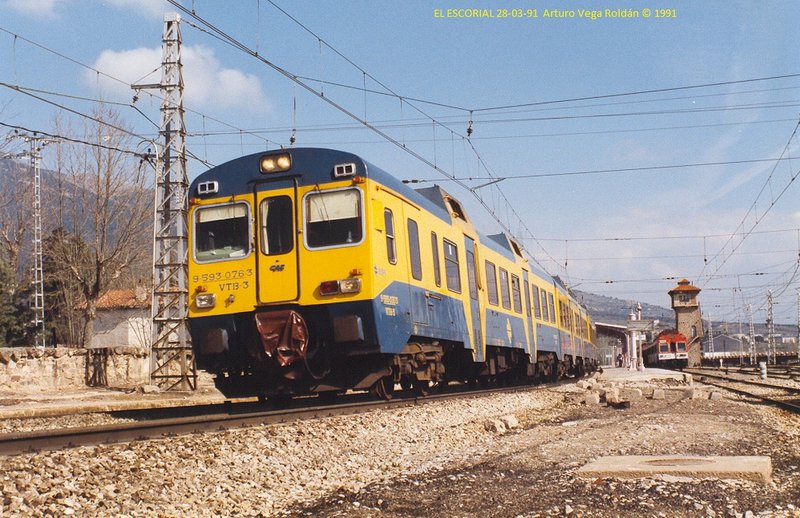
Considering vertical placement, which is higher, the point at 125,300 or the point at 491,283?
the point at 125,300

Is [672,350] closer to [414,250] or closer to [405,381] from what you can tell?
[405,381]

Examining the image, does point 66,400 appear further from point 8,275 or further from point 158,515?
point 8,275

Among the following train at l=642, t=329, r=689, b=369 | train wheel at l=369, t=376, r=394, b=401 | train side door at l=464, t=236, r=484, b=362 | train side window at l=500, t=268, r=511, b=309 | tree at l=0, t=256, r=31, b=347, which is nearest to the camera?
train wheel at l=369, t=376, r=394, b=401

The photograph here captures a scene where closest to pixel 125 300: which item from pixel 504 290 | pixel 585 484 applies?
pixel 504 290

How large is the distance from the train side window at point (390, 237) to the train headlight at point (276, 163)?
1459mm

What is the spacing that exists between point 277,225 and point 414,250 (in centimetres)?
213

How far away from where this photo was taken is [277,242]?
426 inches

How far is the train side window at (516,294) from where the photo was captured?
743 inches

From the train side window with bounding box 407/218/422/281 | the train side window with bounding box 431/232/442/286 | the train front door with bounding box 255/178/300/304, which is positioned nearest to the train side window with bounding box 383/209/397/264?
the train side window with bounding box 407/218/422/281

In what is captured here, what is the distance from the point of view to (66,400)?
55.9 ft

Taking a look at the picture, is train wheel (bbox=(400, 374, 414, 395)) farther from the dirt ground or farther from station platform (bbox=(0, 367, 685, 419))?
station platform (bbox=(0, 367, 685, 419))

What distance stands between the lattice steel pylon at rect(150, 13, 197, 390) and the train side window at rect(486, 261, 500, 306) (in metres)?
7.42

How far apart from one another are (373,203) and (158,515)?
6043 millimetres

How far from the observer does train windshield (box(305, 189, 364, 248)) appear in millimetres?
10523
